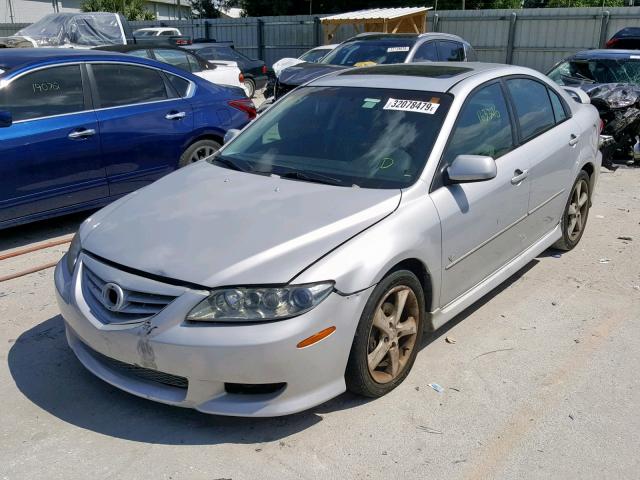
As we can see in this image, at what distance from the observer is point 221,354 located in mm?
2908

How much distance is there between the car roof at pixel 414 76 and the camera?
428 cm

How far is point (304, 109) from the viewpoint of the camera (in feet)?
14.9

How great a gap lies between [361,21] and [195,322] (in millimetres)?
18636

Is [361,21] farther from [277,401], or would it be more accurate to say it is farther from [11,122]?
[277,401]

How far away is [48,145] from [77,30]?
38.4 feet

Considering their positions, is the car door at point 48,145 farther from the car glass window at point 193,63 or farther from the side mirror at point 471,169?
the car glass window at point 193,63

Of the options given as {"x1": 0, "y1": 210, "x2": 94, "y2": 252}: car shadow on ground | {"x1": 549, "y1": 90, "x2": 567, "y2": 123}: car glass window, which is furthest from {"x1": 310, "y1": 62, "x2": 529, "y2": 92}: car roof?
{"x1": 0, "y1": 210, "x2": 94, "y2": 252}: car shadow on ground

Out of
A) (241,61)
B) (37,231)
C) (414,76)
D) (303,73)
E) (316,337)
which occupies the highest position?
A: (414,76)

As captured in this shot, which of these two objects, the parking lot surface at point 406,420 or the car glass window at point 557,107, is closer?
the parking lot surface at point 406,420

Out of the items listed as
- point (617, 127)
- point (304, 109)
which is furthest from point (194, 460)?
point (617, 127)

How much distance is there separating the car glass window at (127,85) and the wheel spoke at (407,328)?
397 cm

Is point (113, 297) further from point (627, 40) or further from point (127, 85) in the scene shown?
point (627, 40)

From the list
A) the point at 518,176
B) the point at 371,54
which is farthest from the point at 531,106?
the point at 371,54

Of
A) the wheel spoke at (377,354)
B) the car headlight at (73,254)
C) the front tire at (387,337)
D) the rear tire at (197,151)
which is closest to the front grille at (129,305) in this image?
the car headlight at (73,254)
